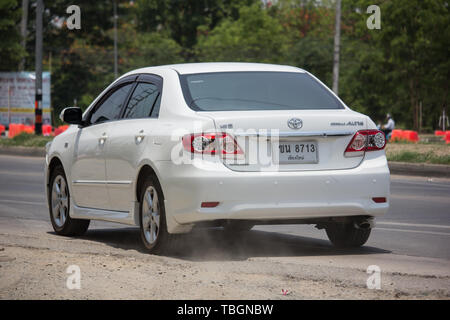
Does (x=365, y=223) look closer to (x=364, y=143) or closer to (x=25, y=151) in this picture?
(x=364, y=143)

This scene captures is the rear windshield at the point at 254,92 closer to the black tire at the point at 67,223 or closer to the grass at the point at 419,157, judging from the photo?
the black tire at the point at 67,223

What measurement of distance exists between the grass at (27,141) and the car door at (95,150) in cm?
2132

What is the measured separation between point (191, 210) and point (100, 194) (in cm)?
189

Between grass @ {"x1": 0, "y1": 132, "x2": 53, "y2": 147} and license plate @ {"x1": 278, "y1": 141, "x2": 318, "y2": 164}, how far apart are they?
77.7ft

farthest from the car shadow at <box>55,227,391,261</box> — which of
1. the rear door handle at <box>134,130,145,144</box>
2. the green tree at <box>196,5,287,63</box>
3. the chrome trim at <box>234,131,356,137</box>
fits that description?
the green tree at <box>196,5,287,63</box>

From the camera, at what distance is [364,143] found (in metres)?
8.61

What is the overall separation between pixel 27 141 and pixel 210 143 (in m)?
25.1

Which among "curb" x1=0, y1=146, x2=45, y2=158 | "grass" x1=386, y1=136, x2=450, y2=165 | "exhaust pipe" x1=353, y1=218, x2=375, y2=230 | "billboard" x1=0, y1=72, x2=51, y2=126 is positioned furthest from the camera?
"billboard" x1=0, y1=72, x2=51, y2=126

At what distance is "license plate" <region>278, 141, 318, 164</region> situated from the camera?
27.1ft

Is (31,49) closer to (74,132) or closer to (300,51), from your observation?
(300,51)

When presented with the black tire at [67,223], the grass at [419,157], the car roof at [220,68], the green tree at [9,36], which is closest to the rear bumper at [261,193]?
the car roof at [220,68]

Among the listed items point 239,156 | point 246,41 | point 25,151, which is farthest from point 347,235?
point 246,41

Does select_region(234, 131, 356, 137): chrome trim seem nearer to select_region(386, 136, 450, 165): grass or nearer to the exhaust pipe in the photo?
the exhaust pipe

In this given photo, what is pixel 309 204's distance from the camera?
27.3ft
